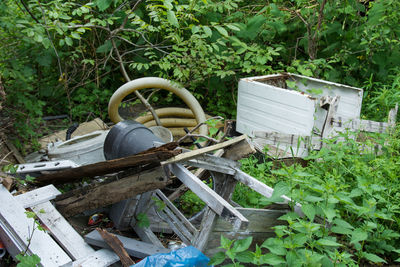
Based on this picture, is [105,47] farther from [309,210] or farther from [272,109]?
[309,210]

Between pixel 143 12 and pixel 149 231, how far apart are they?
3.91m

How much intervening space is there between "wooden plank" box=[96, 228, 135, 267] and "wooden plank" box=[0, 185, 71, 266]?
0.91 ft

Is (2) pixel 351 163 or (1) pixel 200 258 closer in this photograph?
(1) pixel 200 258

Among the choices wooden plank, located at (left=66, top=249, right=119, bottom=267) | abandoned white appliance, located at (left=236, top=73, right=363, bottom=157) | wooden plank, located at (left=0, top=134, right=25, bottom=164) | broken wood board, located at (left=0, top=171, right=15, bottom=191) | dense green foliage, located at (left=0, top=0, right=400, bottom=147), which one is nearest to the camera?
wooden plank, located at (left=66, top=249, right=119, bottom=267)

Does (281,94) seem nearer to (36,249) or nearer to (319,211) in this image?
(319,211)

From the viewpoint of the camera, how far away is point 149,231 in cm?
303

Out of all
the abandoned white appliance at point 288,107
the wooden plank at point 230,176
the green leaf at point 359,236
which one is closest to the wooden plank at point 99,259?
the wooden plank at point 230,176

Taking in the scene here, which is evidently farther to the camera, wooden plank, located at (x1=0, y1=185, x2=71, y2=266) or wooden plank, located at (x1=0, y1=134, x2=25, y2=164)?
wooden plank, located at (x1=0, y1=134, x2=25, y2=164)

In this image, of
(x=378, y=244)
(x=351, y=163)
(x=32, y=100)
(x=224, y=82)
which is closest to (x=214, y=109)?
(x=224, y=82)

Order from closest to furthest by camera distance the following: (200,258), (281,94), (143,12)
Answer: (200,258)
(281,94)
(143,12)

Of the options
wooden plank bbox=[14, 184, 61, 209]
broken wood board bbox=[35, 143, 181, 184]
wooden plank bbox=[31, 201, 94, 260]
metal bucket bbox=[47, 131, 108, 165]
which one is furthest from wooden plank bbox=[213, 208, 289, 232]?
metal bucket bbox=[47, 131, 108, 165]

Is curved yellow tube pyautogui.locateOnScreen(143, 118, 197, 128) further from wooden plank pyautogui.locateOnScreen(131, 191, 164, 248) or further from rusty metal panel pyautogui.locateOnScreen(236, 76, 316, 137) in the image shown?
wooden plank pyautogui.locateOnScreen(131, 191, 164, 248)

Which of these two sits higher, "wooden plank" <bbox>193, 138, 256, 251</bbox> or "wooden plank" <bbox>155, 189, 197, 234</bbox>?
"wooden plank" <bbox>193, 138, 256, 251</bbox>

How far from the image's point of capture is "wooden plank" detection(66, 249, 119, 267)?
2.44 metres
